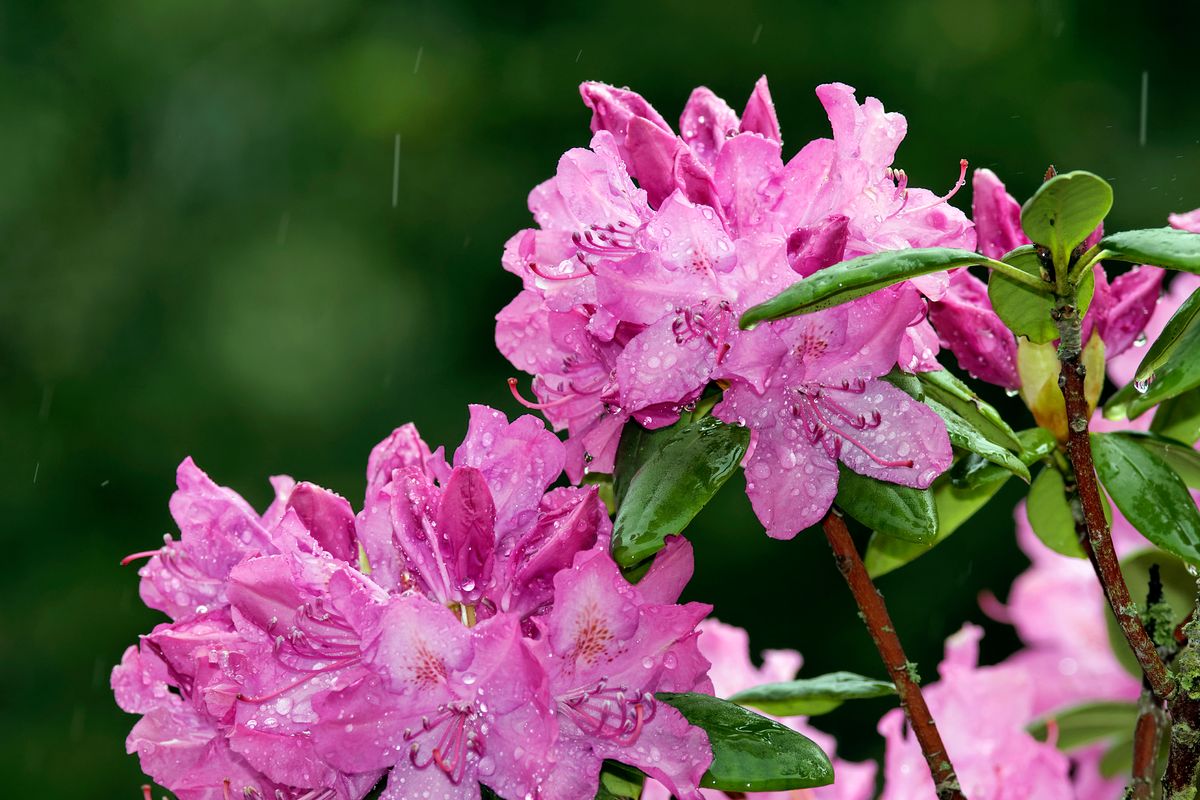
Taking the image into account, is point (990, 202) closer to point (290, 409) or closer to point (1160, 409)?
point (1160, 409)

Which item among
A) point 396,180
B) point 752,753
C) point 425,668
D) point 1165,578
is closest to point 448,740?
point 425,668

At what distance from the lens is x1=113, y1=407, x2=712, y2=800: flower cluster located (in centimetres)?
67

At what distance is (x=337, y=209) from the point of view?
13.3ft

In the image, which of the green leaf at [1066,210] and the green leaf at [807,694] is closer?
the green leaf at [1066,210]

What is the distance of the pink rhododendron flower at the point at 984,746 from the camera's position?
3.14 ft

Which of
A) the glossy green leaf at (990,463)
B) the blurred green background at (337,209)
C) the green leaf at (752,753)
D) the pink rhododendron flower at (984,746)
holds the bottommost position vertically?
the blurred green background at (337,209)

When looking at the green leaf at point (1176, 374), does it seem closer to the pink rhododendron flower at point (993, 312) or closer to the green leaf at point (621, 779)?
the pink rhododendron flower at point (993, 312)

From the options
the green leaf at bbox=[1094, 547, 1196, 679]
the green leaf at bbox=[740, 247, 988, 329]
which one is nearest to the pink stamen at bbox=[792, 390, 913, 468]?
the green leaf at bbox=[740, 247, 988, 329]

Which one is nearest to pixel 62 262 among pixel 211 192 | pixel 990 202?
pixel 211 192

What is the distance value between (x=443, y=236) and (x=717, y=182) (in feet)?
10.7

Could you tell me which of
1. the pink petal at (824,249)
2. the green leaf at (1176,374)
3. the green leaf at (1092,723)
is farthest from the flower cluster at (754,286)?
the green leaf at (1092,723)

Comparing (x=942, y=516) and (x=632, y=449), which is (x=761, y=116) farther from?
(x=942, y=516)

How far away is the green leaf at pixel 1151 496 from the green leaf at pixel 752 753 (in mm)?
210

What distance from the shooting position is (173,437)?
3.78m
